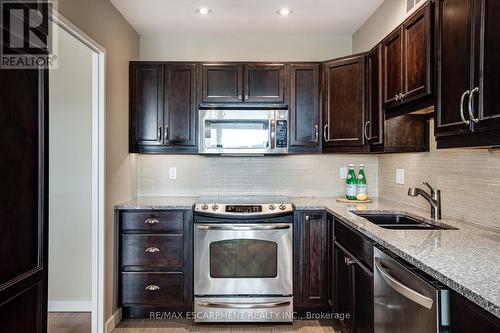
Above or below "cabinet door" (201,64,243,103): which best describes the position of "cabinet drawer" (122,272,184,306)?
below

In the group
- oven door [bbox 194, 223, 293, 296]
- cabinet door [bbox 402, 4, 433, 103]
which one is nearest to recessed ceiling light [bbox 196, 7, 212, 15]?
cabinet door [bbox 402, 4, 433, 103]

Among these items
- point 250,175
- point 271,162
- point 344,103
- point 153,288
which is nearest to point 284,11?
point 344,103

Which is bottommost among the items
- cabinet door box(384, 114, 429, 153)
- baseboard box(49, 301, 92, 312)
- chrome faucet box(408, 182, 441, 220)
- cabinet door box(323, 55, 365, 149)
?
baseboard box(49, 301, 92, 312)

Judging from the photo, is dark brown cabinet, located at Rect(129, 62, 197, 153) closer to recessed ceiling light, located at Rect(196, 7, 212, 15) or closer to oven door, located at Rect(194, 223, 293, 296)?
recessed ceiling light, located at Rect(196, 7, 212, 15)

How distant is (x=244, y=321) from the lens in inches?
115

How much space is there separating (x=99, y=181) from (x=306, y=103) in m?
1.89

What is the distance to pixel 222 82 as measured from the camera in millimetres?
3264

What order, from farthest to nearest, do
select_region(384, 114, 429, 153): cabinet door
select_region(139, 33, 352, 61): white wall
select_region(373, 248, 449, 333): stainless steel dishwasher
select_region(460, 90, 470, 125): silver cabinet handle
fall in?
1. select_region(139, 33, 352, 61): white wall
2. select_region(384, 114, 429, 153): cabinet door
3. select_region(460, 90, 470, 125): silver cabinet handle
4. select_region(373, 248, 449, 333): stainless steel dishwasher

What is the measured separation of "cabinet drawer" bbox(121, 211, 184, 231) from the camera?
2951 millimetres

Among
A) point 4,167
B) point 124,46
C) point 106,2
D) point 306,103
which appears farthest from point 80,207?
point 306,103

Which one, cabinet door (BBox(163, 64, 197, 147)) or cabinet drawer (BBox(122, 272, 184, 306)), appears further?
cabinet door (BBox(163, 64, 197, 147))

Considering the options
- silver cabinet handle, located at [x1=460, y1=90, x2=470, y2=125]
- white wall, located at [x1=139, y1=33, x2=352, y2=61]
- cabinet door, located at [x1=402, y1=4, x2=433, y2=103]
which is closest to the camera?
silver cabinet handle, located at [x1=460, y1=90, x2=470, y2=125]

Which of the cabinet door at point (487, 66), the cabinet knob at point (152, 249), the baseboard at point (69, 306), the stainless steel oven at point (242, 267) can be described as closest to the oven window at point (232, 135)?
the stainless steel oven at point (242, 267)

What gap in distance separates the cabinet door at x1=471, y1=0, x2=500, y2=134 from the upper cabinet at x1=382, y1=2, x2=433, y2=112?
430 mm
